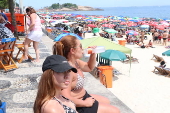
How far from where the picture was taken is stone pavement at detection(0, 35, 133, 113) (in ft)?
11.2

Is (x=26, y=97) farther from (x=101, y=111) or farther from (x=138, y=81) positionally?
(x=138, y=81)

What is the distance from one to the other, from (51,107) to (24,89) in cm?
277

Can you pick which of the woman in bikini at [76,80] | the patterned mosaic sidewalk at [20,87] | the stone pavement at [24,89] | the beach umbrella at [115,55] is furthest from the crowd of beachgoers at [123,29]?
the woman in bikini at [76,80]

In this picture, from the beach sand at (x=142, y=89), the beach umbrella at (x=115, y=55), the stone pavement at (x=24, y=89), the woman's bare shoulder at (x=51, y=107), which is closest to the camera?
the woman's bare shoulder at (x=51, y=107)

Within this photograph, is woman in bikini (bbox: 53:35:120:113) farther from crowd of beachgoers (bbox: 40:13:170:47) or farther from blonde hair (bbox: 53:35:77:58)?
crowd of beachgoers (bbox: 40:13:170:47)

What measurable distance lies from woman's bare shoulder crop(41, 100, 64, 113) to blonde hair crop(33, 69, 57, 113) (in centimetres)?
3

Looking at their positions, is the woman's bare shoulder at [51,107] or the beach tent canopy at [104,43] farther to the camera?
the beach tent canopy at [104,43]

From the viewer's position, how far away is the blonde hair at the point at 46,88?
1.54 m

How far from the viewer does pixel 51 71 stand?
154 centimetres

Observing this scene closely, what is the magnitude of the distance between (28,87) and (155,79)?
6488 mm

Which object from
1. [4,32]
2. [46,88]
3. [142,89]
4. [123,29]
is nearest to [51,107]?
[46,88]

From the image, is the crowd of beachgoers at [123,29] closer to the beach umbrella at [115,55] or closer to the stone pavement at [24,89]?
the beach umbrella at [115,55]

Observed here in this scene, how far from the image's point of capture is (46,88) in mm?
1561

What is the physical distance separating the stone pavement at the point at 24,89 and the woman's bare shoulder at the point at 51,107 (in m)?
1.82
